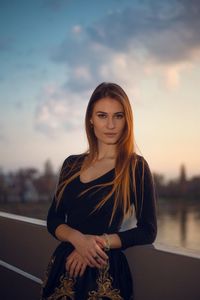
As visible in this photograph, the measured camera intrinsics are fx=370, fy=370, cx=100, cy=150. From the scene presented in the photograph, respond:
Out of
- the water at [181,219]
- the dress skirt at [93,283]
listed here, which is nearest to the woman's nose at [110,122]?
the dress skirt at [93,283]

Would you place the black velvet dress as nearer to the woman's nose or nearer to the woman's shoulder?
the woman's shoulder

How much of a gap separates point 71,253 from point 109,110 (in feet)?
1.95

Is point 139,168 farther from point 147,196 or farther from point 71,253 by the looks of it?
point 71,253

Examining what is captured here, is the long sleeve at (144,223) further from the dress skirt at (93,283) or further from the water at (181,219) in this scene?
the water at (181,219)

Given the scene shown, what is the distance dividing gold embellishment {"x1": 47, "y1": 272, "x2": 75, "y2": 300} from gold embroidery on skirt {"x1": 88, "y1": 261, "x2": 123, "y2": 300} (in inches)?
3.3

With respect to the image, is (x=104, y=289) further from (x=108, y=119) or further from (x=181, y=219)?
(x=181, y=219)

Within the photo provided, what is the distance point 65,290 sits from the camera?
1.42m

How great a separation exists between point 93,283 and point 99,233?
0.19 m

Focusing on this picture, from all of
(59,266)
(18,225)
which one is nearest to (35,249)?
(18,225)

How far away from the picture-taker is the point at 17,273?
249 cm

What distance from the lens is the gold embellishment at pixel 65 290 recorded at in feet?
4.60

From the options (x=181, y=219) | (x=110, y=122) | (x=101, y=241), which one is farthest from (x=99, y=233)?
(x=181, y=219)

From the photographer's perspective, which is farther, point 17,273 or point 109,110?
point 17,273

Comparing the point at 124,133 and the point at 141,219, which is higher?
the point at 124,133
